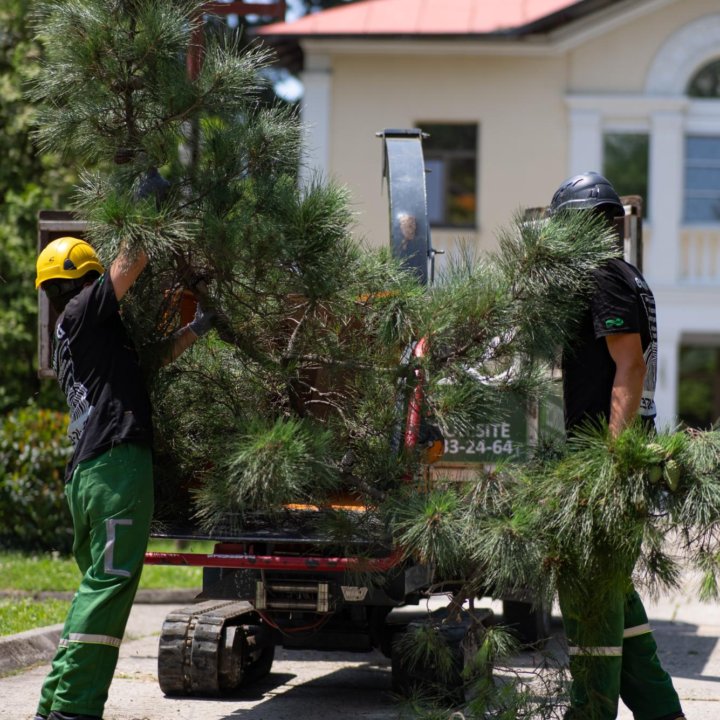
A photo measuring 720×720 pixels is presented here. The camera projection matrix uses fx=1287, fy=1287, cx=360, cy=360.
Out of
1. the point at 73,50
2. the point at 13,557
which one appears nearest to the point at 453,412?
the point at 73,50

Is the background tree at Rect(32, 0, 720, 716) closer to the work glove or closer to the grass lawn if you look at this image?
the work glove

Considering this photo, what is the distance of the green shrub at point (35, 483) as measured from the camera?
35.3 ft

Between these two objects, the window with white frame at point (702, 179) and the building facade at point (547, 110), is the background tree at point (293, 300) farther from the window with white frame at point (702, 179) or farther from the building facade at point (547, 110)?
the window with white frame at point (702, 179)

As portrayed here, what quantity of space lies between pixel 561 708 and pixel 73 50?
3050 mm

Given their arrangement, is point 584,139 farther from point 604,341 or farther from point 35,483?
point 604,341

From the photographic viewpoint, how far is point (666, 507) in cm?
438

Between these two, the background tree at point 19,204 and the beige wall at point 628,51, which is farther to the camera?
the beige wall at point 628,51

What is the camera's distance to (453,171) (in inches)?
781

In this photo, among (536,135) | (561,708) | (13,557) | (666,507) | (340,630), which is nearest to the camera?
(666,507)

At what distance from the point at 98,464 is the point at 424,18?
15951 mm

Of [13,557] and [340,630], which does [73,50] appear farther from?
[13,557]

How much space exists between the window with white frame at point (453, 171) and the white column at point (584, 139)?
4.80ft

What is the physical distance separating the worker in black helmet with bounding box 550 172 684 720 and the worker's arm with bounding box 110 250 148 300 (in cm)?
156

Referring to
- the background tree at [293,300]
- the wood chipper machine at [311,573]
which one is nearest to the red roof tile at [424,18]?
the wood chipper machine at [311,573]
